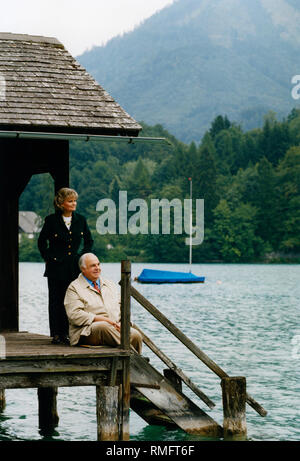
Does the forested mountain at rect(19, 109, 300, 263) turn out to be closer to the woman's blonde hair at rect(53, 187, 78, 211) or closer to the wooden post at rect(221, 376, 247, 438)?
the wooden post at rect(221, 376, 247, 438)

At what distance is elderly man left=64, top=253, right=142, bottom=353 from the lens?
9.78 meters

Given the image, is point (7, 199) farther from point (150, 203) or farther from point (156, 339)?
point (150, 203)

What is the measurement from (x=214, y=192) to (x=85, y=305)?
381 ft

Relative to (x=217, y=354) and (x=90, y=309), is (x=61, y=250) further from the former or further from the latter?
(x=217, y=354)

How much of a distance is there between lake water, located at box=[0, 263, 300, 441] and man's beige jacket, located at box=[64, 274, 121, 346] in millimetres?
2355

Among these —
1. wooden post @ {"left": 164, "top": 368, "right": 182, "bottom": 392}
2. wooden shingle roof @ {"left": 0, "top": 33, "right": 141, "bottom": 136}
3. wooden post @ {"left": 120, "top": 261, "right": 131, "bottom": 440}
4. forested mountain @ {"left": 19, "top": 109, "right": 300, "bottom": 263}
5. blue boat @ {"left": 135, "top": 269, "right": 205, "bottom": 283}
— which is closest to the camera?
wooden post @ {"left": 120, "top": 261, "right": 131, "bottom": 440}

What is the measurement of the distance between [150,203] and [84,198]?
1331cm

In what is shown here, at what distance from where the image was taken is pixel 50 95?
39.2 feet

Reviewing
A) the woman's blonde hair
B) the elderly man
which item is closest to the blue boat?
the woman's blonde hair

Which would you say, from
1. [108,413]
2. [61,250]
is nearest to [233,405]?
[108,413]

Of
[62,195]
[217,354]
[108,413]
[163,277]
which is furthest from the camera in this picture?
[163,277]

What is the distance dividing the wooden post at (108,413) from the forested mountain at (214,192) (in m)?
95.7

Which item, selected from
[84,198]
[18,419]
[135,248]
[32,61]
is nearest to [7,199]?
[32,61]

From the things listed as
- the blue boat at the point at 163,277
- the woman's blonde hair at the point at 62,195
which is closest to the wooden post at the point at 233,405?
the woman's blonde hair at the point at 62,195
